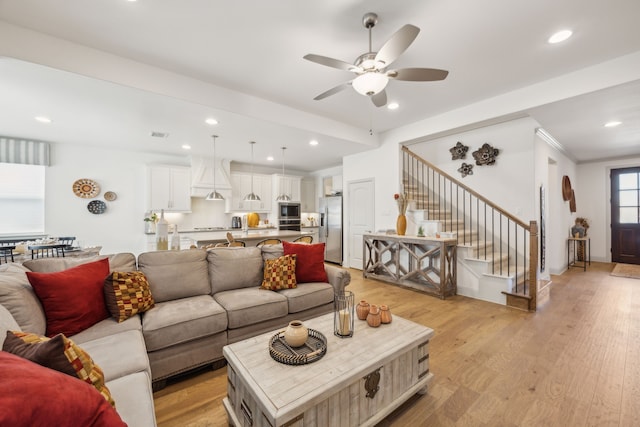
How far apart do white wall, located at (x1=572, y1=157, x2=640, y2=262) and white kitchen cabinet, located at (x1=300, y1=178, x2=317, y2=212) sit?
22.8ft

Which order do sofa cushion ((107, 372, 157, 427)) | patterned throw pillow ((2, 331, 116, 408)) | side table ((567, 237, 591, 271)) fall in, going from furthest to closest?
1. side table ((567, 237, 591, 271))
2. sofa cushion ((107, 372, 157, 427))
3. patterned throw pillow ((2, 331, 116, 408))

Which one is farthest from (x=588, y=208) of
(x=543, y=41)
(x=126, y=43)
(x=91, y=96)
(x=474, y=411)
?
(x=91, y=96)

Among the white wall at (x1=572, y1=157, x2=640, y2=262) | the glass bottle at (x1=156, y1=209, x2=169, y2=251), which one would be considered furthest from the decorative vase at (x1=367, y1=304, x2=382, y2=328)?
the white wall at (x1=572, y1=157, x2=640, y2=262)

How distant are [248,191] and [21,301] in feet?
18.1

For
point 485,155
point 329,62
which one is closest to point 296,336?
point 329,62

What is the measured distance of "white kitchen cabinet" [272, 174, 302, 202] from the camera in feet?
24.0

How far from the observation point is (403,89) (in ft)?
11.3

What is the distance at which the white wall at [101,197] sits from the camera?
496cm

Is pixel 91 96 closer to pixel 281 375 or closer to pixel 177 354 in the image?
pixel 177 354

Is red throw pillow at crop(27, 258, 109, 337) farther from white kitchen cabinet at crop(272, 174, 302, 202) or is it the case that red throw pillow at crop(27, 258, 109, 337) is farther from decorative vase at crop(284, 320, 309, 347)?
white kitchen cabinet at crop(272, 174, 302, 202)

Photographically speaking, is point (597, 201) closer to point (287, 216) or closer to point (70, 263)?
point (287, 216)

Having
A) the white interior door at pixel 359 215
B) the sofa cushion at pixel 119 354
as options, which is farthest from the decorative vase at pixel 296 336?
the white interior door at pixel 359 215

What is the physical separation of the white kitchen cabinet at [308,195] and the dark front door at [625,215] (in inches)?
304

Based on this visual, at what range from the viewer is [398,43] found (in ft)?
6.05
